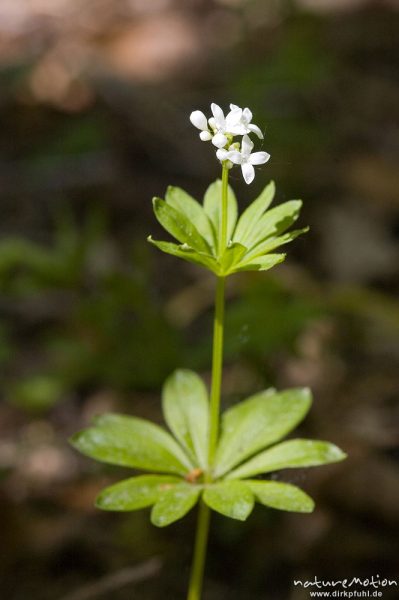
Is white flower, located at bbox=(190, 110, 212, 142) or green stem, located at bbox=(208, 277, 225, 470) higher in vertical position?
white flower, located at bbox=(190, 110, 212, 142)

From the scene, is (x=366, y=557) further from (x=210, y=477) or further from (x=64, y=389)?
(x=64, y=389)

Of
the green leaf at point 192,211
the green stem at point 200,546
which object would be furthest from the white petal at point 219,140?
the green stem at point 200,546

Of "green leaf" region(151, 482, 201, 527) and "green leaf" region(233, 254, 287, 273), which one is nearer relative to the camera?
"green leaf" region(233, 254, 287, 273)

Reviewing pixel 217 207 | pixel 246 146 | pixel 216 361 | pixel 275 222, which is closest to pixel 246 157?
pixel 246 146

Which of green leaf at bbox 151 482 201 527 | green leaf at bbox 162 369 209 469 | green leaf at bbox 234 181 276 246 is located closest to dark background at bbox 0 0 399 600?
green leaf at bbox 234 181 276 246

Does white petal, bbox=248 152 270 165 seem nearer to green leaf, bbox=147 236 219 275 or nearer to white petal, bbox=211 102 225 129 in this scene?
white petal, bbox=211 102 225 129

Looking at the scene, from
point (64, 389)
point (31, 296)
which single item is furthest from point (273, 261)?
point (31, 296)

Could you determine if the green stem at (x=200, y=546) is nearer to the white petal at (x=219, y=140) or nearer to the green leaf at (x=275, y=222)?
the green leaf at (x=275, y=222)
